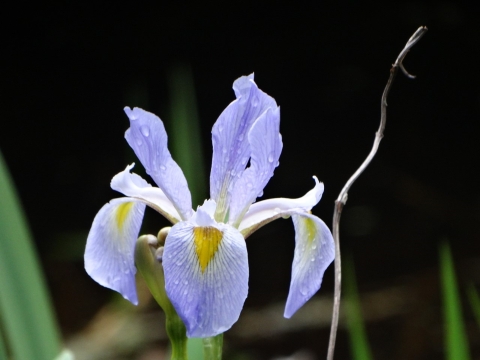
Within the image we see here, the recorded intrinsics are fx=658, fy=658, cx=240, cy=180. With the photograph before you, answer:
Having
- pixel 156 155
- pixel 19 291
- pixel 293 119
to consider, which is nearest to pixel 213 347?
pixel 156 155

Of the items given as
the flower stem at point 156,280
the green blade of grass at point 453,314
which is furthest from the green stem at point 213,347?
the green blade of grass at point 453,314

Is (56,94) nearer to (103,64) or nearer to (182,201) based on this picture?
(103,64)

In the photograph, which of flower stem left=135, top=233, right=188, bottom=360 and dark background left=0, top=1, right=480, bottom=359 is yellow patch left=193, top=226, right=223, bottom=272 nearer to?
flower stem left=135, top=233, right=188, bottom=360

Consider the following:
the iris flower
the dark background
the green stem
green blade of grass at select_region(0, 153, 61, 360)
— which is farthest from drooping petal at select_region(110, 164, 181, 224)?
the dark background

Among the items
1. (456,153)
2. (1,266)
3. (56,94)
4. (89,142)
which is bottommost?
(456,153)

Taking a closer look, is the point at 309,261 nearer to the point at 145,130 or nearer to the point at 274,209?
the point at 274,209

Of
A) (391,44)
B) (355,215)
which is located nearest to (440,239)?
(355,215)
